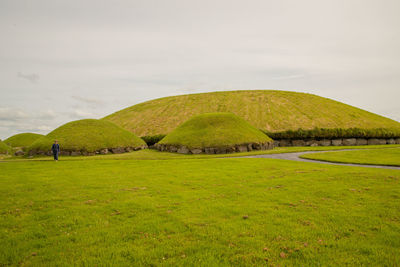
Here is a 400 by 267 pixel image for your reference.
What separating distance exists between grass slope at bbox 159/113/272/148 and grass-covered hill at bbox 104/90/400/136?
16.6 metres

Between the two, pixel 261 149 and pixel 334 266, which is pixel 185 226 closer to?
pixel 334 266

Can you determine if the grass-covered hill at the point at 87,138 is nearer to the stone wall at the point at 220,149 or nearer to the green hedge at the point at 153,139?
the stone wall at the point at 220,149

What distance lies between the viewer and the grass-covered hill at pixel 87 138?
39.3m

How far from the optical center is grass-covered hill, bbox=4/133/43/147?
2611 inches

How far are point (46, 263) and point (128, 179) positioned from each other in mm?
10023

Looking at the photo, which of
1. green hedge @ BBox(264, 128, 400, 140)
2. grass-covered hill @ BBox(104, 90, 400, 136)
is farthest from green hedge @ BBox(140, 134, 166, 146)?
green hedge @ BBox(264, 128, 400, 140)

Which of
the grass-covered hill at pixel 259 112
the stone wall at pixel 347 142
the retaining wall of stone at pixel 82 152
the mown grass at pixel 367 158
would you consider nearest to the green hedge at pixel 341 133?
the stone wall at pixel 347 142

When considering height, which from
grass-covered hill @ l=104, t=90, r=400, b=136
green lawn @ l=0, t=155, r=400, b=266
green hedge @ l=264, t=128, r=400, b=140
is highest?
grass-covered hill @ l=104, t=90, r=400, b=136

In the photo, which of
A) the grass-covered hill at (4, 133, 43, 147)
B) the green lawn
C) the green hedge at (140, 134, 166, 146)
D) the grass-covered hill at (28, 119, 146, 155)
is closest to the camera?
the green lawn

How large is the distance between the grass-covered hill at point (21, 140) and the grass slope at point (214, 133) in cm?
4912

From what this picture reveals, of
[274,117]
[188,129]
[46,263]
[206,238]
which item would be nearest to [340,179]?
[206,238]

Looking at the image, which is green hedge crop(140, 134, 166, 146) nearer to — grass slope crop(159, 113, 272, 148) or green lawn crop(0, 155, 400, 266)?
grass slope crop(159, 113, 272, 148)

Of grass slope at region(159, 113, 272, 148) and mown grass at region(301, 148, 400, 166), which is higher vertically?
grass slope at region(159, 113, 272, 148)

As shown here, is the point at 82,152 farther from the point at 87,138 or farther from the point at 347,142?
the point at 347,142
